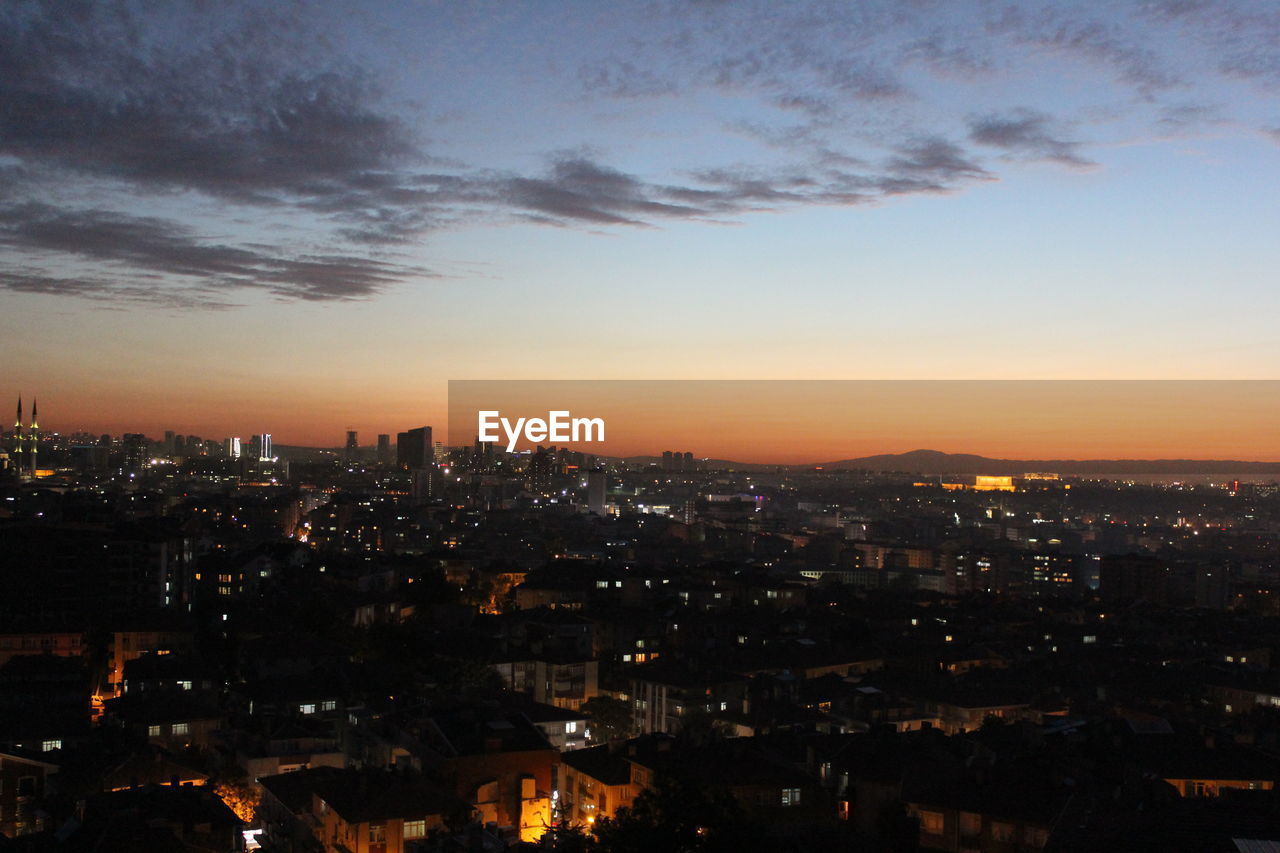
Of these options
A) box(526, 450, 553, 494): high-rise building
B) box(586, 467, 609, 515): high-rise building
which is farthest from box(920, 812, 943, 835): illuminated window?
box(526, 450, 553, 494): high-rise building

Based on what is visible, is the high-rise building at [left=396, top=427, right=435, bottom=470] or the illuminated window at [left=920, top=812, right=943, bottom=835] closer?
the illuminated window at [left=920, top=812, right=943, bottom=835]

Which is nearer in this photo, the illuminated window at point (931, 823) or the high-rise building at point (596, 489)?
the illuminated window at point (931, 823)

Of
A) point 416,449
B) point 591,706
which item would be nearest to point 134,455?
point 416,449

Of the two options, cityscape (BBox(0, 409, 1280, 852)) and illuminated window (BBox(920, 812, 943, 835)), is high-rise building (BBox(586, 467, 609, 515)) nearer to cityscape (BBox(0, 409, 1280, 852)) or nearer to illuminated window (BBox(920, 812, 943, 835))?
cityscape (BBox(0, 409, 1280, 852))

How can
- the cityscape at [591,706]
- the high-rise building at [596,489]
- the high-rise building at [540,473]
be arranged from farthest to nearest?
1. the high-rise building at [540,473]
2. the high-rise building at [596,489]
3. the cityscape at [591,706]

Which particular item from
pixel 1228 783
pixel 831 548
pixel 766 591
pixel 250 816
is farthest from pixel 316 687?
pixel 831 548

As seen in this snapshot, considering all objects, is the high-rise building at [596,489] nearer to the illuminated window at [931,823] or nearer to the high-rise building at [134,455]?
the high-rise building at [134,455]

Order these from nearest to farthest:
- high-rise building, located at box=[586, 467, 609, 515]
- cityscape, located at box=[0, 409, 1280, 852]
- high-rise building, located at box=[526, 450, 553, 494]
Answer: cityscape, located at box=[0, 409, 1280, 852], high-rise building, located at box=[586, 467, 609, 515], high-rise building, located at box=[526, 450, 553, 494]

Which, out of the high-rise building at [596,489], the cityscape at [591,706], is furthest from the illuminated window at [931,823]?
the high-rise building at [596,489]
